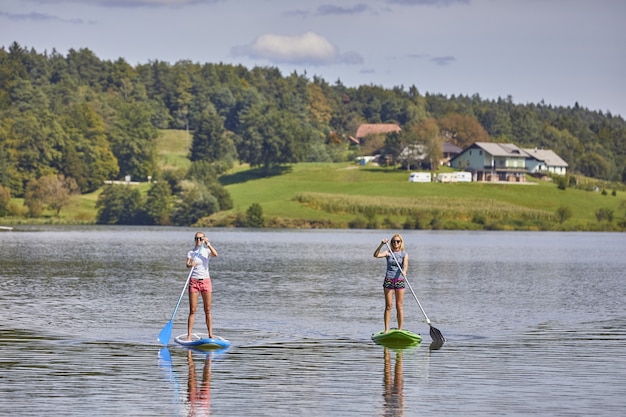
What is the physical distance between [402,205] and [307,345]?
111262 millimetres

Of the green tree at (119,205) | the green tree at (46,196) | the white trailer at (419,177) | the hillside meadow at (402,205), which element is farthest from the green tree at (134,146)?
the white trailer at (419,177)

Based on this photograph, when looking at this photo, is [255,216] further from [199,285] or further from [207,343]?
[207,343]

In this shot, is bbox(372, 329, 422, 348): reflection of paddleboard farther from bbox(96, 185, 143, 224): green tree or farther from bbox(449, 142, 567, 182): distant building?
bbox(449, 142, 567, 182): distant building

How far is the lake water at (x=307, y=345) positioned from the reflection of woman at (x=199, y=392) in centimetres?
4

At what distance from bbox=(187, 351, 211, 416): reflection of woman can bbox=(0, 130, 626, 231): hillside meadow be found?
111 metres

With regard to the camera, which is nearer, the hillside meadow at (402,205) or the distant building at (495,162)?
the hillside meadow at (402,205)

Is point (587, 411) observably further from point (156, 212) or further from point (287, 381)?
point (156, 212)

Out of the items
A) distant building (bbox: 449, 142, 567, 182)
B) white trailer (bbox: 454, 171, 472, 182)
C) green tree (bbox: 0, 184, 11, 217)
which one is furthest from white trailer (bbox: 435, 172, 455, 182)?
green tree (bbox: 0, 184, 11, 217)

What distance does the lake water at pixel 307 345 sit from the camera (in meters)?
19.7

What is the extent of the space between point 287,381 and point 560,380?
17.5 feet

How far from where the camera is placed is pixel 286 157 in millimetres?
175375

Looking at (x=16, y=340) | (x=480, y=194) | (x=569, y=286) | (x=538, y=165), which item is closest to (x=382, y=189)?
(x=480, y=194)

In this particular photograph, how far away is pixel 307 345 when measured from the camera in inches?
1091

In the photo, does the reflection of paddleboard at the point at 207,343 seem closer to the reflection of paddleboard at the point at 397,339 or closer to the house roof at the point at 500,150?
the reflection of paddleboard at the point at 397,339
